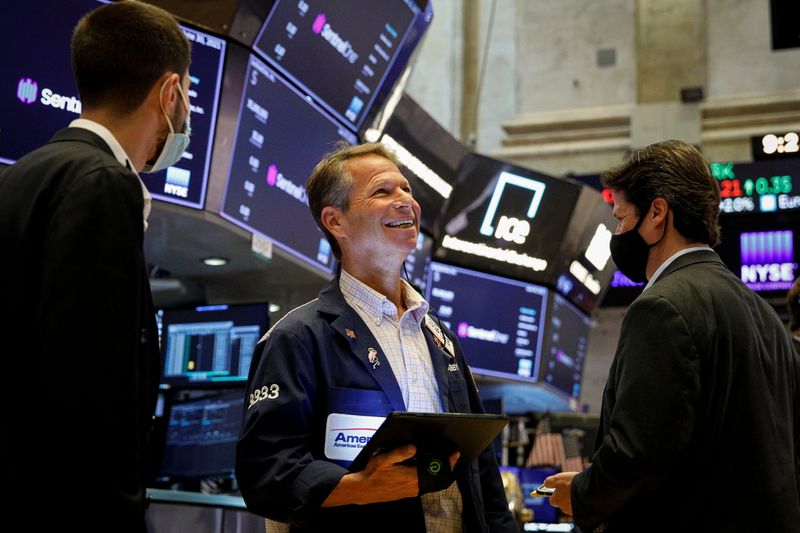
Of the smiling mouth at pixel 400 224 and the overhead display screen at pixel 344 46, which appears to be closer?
the smiling mouth at pixel 400 224

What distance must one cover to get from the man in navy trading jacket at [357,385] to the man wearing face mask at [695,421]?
15.9 inches

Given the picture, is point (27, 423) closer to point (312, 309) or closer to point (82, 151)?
point (82, 151)

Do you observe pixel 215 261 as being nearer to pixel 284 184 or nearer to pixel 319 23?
pixel 284 184

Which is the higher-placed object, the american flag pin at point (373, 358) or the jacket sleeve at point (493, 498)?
the american flag pin at point (373, 358)

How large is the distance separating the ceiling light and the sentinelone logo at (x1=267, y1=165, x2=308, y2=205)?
49 centimetres

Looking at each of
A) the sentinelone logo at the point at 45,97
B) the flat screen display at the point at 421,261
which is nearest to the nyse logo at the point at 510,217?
the flat screen display at the point at 421,261

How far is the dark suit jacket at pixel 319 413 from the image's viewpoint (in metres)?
2.51

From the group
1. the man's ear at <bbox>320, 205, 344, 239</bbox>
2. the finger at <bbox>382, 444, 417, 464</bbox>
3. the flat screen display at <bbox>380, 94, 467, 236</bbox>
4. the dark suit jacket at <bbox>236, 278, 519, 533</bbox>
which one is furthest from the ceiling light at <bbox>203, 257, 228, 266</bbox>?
the finger at <bbox>382, 444, 417, 464</bbox>

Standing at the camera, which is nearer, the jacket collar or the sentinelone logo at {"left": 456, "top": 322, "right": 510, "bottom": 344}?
the jacket collar

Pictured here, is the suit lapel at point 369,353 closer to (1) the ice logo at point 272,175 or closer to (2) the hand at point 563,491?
(2) the hand at point 563,491

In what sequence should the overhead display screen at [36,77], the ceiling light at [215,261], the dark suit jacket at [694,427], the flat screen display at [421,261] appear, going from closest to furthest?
1. the dark suit jacket at [694,427]
2. the overhead display screen at [36,77]
3. the ceiling light at [215,261]
4. the flat screen display at [421,261]

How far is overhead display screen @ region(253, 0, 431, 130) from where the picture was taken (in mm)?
5113

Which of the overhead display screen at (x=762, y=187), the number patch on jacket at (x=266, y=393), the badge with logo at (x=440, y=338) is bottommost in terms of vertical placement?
the number patch on jacket at (x=266, y=393)

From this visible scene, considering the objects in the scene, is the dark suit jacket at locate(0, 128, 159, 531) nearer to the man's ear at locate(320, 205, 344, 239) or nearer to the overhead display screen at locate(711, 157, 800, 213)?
the man's ear at locate(320, 205, 344, 239)
